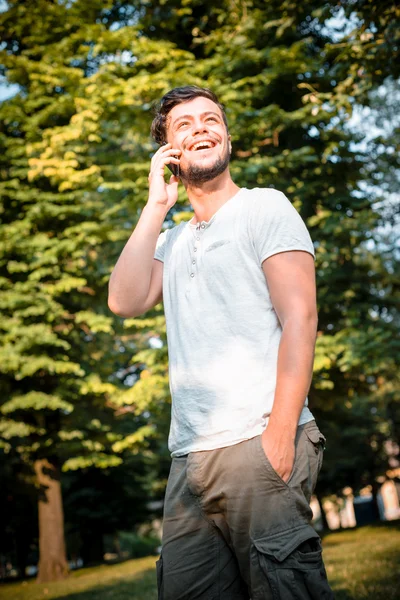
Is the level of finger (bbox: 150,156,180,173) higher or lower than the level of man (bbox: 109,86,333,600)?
higher

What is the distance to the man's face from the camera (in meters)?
2.37

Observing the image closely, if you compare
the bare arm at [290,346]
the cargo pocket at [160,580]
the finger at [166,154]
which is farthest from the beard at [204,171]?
the cargo pocket at [160,580]

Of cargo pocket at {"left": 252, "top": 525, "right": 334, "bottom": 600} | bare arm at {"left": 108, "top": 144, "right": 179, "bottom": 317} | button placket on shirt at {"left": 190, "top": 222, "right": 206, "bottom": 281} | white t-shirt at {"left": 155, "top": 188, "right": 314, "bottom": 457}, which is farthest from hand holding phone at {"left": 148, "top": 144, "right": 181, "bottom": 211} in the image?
cargo pocket at {"left": 252, "top": 525, "right": 334, "bottom": 600}

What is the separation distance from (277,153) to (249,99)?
1.25m

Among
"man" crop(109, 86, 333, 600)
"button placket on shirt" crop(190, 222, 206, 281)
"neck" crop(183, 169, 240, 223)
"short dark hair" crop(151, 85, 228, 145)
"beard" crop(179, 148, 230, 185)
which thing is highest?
"short dark hair" crop(151, 85, 228, 145)

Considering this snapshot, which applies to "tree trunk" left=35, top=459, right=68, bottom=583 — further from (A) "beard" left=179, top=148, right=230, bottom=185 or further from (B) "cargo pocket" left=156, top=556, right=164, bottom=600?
(A) "beard" left=179, top=148, right=230, bottom=185

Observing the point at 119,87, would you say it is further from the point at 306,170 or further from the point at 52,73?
the point at 306,170

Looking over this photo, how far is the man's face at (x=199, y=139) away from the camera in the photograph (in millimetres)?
2371

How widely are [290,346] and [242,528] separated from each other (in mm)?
595

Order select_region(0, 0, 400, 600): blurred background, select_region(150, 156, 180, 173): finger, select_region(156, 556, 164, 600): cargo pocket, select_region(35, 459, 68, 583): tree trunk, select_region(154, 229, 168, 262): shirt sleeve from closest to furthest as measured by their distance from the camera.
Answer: select_region(156, 556, 164, 600): cargo pocket → select_region(150, 156, 180, 173): finger → select_region(154, 229, 168, 262): shirt sleeve → select_region(0, 0, 400, 600): blurred background → select_region(35, 459, 68, 583): tree trunk

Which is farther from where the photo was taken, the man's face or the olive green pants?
the man's face

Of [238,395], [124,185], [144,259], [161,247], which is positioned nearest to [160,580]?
[238,395]

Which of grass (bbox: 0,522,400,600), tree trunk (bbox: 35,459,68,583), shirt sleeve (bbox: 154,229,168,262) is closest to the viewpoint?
shirt sleeve (bbox: 154,229,168,262)

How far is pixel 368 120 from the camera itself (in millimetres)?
16719
